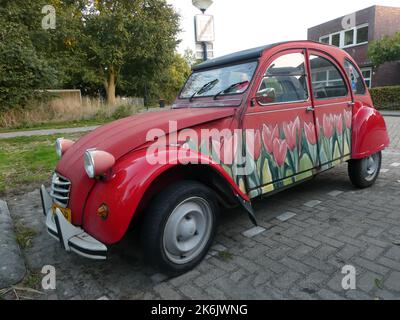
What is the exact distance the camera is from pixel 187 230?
2.49 m

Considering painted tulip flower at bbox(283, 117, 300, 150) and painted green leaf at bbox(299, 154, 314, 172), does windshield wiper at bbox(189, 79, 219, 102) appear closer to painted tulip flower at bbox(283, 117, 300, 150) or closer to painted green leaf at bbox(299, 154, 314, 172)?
painted tulip flower at bbox(283, 117, 300, 150)

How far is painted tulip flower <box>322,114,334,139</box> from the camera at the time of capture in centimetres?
364

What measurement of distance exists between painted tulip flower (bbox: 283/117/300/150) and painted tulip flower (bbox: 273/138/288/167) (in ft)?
0.24

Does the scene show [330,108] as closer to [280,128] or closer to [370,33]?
[280,128]

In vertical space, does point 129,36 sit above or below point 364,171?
above

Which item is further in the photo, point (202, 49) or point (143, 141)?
point (202, 49)

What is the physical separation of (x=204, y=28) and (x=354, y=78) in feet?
10.0

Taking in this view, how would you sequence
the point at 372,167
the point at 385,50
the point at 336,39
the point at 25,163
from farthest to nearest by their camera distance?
1. the point at 336,39
2. the point at 385,50
3. the point at 25,163
4. the point at 372,167

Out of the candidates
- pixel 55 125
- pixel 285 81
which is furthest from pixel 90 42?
pixel 285 81

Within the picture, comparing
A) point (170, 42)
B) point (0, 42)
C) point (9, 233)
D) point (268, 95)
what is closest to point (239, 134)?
point (268, 95)

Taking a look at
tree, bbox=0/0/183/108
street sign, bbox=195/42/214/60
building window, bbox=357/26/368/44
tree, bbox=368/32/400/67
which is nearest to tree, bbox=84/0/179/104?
tree, bbox=0/0/183/108

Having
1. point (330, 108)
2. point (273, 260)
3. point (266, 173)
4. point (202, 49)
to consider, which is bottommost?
point (273, 260)

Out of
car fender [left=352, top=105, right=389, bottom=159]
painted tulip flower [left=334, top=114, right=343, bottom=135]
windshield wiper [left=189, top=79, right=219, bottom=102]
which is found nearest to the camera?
windshield wiper [left=189, top=79, right=219, bottom=102]

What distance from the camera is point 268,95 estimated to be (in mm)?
3031
